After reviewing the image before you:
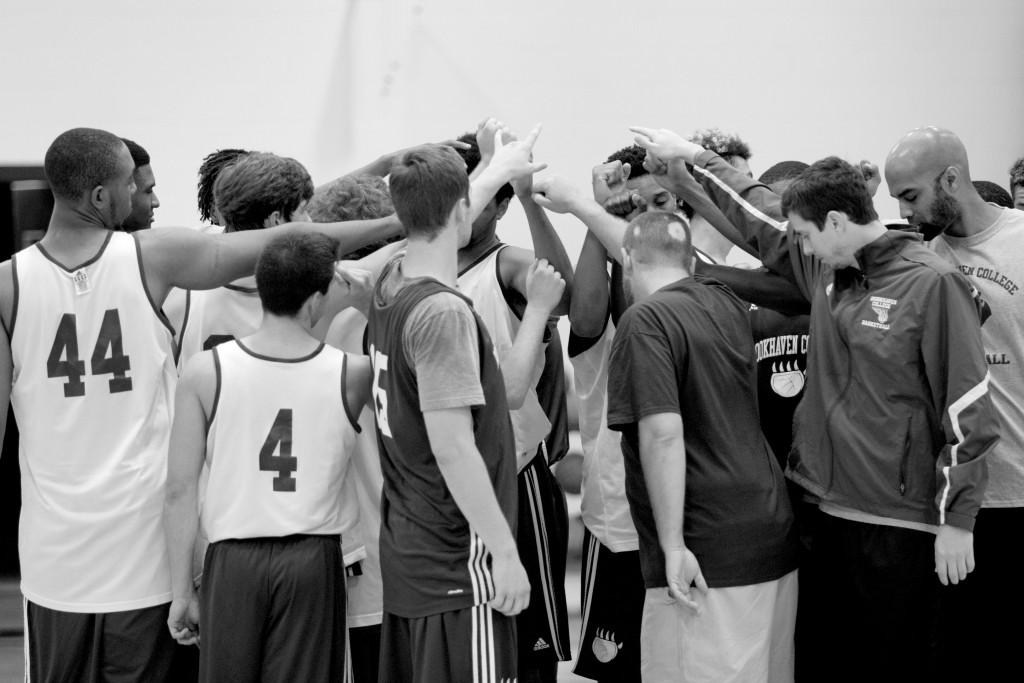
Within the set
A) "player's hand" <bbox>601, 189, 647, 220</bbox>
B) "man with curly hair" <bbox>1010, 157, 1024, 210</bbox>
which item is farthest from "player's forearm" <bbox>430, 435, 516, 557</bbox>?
"man with curly hair" <bbox>1010, 157, 1024, 210</bbox>

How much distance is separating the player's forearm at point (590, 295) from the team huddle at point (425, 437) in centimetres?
31

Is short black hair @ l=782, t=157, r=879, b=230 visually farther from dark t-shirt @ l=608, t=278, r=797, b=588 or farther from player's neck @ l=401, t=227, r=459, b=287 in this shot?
player's neck @ l=401, t=227, r=459, b=287

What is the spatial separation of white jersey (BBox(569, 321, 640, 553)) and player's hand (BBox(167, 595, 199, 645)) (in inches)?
49.4

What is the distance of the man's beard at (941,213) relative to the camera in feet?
9.71

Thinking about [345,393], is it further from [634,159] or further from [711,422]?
[634,159]

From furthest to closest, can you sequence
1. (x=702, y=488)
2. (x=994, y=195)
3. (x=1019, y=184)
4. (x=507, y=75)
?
(x=507, y=75), (x=1019, y=184), (x=994, y=195), (x=702, y=488)

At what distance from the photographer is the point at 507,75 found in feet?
18.0

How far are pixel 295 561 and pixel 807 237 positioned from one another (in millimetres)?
1590


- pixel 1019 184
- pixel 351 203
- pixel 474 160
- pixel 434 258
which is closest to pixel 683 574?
pixel 434 258

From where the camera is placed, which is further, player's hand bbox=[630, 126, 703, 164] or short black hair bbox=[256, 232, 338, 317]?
player's hand bbox=[630, 126, 703, 164]

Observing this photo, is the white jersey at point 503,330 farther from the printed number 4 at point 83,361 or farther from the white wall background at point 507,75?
the white wall background at point 507,75

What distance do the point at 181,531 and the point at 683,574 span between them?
48.9 inches

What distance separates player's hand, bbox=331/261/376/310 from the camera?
8.92 ft

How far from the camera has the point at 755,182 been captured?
10.4ft
